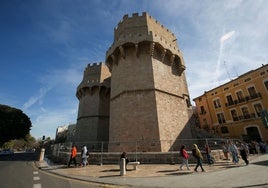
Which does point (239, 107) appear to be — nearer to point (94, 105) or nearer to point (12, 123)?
point (94, 105)

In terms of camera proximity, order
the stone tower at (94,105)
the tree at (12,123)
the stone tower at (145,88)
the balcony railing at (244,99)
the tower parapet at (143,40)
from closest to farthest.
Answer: the stone tower at (145,88)
the tower parapet at (143,40)
the stone tower at (94,105)
the balcony railing at (244,99)
the tree at (12,123)

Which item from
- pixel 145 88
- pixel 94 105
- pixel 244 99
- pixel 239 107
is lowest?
pixel 145 88

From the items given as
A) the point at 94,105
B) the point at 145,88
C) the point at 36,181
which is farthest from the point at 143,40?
the point at 36,181

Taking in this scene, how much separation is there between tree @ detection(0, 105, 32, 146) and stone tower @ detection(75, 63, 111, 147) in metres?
21.6

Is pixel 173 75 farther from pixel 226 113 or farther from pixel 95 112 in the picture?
pixel 226 113

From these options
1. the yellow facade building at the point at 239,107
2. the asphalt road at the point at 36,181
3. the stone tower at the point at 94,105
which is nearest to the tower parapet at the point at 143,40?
the stone tower at the point at 94,105

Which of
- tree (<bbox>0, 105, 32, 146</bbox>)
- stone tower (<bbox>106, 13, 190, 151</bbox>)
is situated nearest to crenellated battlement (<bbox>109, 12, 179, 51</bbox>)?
stone tower (<bbox>106, 13, 190, 151</bbox>)

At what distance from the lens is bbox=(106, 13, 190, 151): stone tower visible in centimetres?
1344

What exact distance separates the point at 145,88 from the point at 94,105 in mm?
12206

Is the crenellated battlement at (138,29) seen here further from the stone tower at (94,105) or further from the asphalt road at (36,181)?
the asphalt road at (36,181)

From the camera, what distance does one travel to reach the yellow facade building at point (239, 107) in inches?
908

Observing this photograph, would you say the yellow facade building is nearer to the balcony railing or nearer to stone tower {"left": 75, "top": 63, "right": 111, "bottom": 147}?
the balcony railing

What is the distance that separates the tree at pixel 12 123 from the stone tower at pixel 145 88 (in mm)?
32245

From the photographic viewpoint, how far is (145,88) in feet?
48.8
